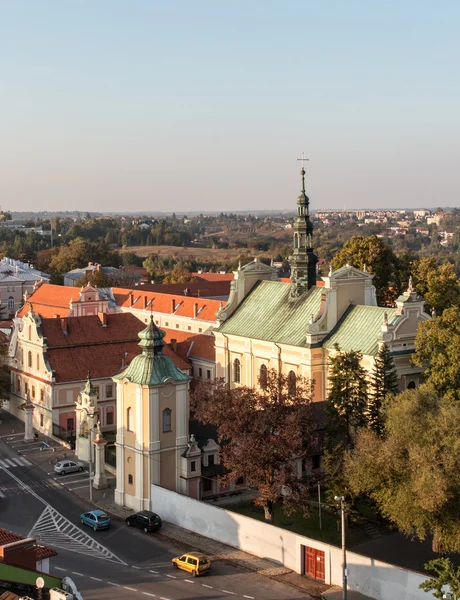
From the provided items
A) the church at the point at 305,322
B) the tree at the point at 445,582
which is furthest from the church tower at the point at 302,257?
the tree at the point at 445,582

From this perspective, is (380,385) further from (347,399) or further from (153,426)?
(153,426)

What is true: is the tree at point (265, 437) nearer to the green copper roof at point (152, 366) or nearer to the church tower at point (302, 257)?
the green copper roof at point (152, 366)

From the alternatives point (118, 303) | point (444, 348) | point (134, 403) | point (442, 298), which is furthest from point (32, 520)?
point (118, 303)

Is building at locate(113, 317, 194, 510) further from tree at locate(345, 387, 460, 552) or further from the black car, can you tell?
tree at locate(345, 387, 460, 552)

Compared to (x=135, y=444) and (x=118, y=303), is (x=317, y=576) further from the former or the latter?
(x=118, y=303)

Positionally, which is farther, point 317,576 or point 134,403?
point 134,403

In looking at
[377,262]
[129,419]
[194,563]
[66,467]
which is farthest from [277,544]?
[377,262]
